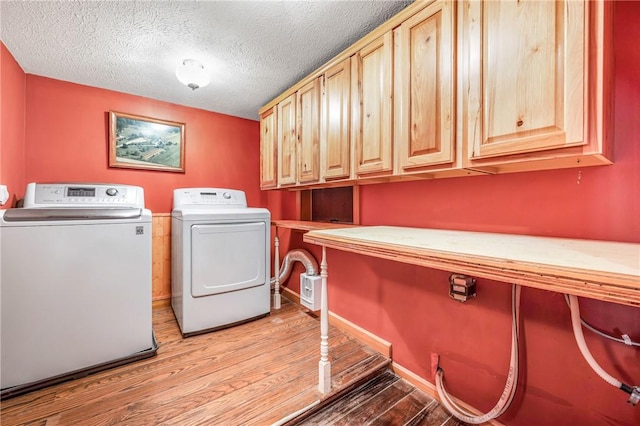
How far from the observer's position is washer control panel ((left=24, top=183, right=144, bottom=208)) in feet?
6.31

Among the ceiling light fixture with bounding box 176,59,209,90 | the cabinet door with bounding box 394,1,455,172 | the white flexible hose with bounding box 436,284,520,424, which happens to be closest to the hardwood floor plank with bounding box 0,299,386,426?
the white flexible hose with bounding box 436,284,520,424

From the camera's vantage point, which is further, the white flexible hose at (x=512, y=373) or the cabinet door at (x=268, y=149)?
the cabinet door at (x=268, y=149)

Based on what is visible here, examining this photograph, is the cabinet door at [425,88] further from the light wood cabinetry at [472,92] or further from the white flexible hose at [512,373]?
the white flexible hose at [512,373]

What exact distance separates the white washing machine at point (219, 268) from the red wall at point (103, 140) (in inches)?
24.9

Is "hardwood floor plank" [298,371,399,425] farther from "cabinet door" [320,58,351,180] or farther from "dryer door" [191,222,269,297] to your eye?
"cabinet door" [320,58,351,180]

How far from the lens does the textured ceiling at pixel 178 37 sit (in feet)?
4.99

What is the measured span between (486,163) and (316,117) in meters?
1.33

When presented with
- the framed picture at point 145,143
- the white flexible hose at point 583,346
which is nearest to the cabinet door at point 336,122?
the white flexible hose at point 583,346

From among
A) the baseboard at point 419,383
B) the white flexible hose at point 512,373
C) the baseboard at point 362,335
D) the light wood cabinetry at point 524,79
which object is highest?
the light wood cabinetry at point 524,79

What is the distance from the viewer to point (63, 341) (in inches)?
64.0

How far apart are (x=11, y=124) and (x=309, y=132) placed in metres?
2.27

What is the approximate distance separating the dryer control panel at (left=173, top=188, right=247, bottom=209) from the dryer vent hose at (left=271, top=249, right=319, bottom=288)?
84 cm

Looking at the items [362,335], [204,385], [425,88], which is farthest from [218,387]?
[425,88]

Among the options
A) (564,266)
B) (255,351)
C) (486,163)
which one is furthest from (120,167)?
(564,266)
